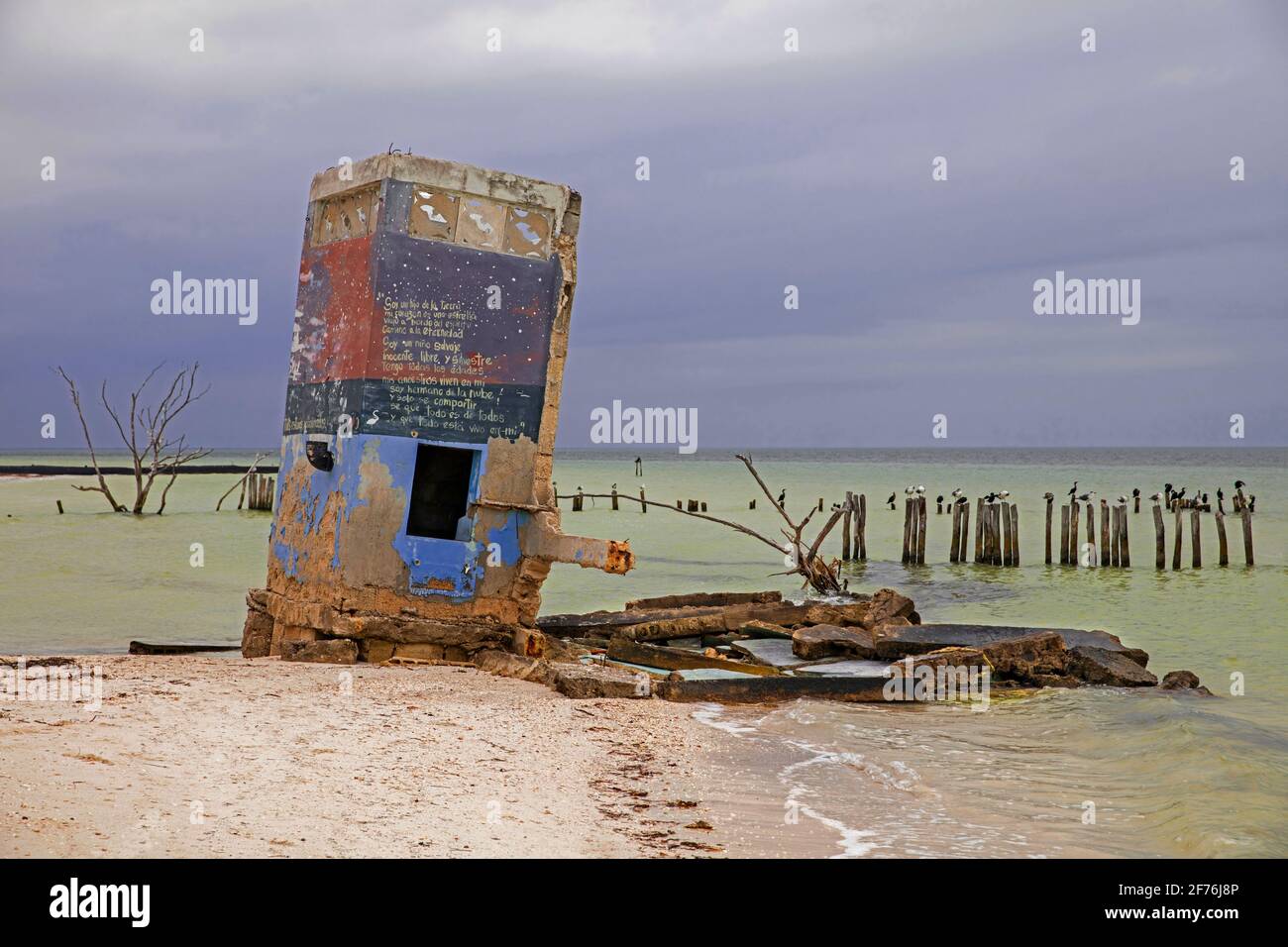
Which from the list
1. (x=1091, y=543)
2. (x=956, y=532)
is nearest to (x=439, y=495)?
(x=956, y=532)

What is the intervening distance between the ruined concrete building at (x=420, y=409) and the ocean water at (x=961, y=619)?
2.87 meters

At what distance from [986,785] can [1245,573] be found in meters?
22.4

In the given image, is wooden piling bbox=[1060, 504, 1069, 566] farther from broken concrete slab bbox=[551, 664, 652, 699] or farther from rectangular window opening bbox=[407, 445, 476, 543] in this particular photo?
broken concrete slab bbox=[551, 664, 652, 699]

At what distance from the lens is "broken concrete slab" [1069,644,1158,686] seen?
1334 centimetres

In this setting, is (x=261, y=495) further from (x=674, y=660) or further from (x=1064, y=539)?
(x=674, y=660)

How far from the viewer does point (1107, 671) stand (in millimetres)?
13398

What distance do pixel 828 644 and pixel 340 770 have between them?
7.64m

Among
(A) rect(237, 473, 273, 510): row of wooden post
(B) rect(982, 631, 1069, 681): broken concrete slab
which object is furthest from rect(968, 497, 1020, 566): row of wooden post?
(A) rect(237, 473, 273, 510): row of wooden post

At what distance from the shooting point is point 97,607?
70.0ft

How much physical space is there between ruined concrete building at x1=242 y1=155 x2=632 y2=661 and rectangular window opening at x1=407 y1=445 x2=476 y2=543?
80cm

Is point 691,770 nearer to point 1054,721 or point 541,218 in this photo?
point 1054,721

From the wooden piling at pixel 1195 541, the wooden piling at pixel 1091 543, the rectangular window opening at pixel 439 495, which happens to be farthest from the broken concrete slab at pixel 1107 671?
the wooden piling at pixel 1091 543

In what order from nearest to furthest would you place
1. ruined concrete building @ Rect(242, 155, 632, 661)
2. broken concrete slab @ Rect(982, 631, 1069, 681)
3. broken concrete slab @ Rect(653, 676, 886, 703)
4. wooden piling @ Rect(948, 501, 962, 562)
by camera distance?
broken concrete slab @ Rect(653, 676, 886, 703)
ruined concrete building @ Rect(242, 155, 632, 661)
broken concrete slab @ Rect(982, 631, 1069, 681)
wooden piling @ Rect(948, 501, 962, 562)
